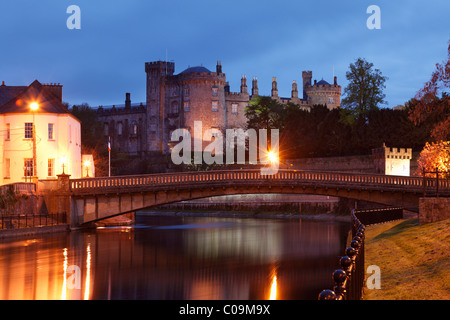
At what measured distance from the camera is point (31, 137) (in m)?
54.9

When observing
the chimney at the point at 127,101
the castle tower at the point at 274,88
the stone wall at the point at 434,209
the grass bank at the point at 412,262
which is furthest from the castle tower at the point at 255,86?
the grass bank at the point at 412,262

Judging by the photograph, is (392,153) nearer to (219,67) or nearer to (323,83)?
(219,67)

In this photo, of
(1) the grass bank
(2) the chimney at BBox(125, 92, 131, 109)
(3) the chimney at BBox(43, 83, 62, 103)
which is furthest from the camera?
(2) the chimney at BBox(125, 92, 131, 109)

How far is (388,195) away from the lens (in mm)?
49062

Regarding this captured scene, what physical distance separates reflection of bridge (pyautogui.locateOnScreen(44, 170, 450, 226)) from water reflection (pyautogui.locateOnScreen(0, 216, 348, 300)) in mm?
2146

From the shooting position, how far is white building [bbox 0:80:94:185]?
5450cm

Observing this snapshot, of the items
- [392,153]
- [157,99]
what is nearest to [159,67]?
[157,99]

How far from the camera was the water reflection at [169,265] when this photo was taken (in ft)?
78.7

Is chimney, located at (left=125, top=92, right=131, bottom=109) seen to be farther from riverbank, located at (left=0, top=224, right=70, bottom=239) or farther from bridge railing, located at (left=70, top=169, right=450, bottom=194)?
riverbank, located at (left=0, top=224, right=70, bottom=239)

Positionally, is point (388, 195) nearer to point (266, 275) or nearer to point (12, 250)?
point (266, 275)

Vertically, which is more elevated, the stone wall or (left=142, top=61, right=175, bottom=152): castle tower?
(left=142, top=61, right=175, bottom=152): castle tower

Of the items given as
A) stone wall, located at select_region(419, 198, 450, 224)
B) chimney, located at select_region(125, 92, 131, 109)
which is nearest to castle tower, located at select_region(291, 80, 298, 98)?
chimney, located at select_region(125, 92, 131, 109)

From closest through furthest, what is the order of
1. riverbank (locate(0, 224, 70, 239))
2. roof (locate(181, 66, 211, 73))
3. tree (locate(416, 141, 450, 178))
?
1. riverbank (locate(0, 224, 70, 239))
2. tree (locate(416, 141, 450, 178))
3. roof (locate(181, 66, 211, 73))
